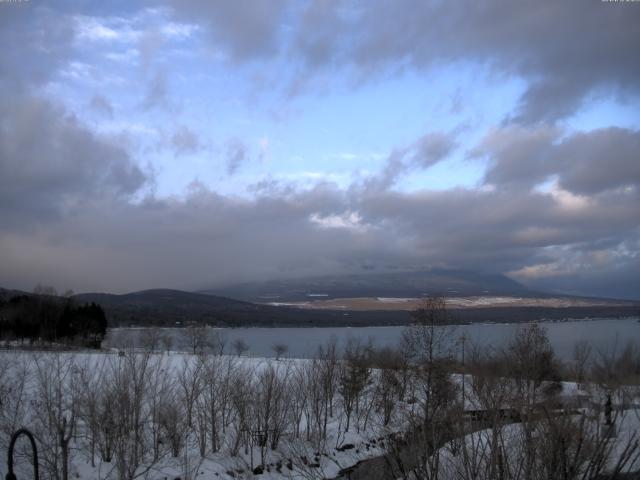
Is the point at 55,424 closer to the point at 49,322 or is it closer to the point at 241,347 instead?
the point at 49,322

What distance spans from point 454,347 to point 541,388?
8144 millimetres

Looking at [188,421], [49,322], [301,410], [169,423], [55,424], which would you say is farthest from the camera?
[49,322]

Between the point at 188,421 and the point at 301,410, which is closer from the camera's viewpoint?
the point at 188,421

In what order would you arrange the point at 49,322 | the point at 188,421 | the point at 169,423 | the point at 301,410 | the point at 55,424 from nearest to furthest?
the point at 55,424, the point at 169,423, the point at 188,421, the point at 301,410, the point at 49,322

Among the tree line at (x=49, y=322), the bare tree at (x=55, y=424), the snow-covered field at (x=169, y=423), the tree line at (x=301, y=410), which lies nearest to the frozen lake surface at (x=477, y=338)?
the tree line at (x=49, y=322)

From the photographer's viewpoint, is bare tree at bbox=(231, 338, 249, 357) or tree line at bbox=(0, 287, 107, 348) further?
bare tree at bbox=(231, 338, 249, 357)

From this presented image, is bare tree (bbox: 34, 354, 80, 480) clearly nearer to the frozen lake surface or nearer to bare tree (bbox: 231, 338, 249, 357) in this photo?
the frozen lake surface

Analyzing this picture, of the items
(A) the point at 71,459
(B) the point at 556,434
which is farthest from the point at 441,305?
(B) the point at 556,434

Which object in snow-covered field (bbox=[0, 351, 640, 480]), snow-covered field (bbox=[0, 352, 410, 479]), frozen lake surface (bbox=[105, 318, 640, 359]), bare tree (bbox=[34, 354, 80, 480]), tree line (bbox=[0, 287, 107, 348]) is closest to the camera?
bare tree (bbox=[34, 354, 80, 480])

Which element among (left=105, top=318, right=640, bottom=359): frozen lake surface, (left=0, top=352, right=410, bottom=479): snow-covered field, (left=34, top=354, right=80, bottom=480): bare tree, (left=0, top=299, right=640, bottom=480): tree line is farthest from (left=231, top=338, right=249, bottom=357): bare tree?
(left=34, top=354, right=80, bottom=480): bare tree

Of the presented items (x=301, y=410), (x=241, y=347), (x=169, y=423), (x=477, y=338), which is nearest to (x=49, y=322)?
(x=241, y=347)

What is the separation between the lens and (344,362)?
4284 cm

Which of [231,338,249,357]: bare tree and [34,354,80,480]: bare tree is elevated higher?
[34,354,80,480]: bare tree

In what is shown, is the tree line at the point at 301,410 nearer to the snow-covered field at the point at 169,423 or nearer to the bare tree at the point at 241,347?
the snow-covered field at the point at 169,423
